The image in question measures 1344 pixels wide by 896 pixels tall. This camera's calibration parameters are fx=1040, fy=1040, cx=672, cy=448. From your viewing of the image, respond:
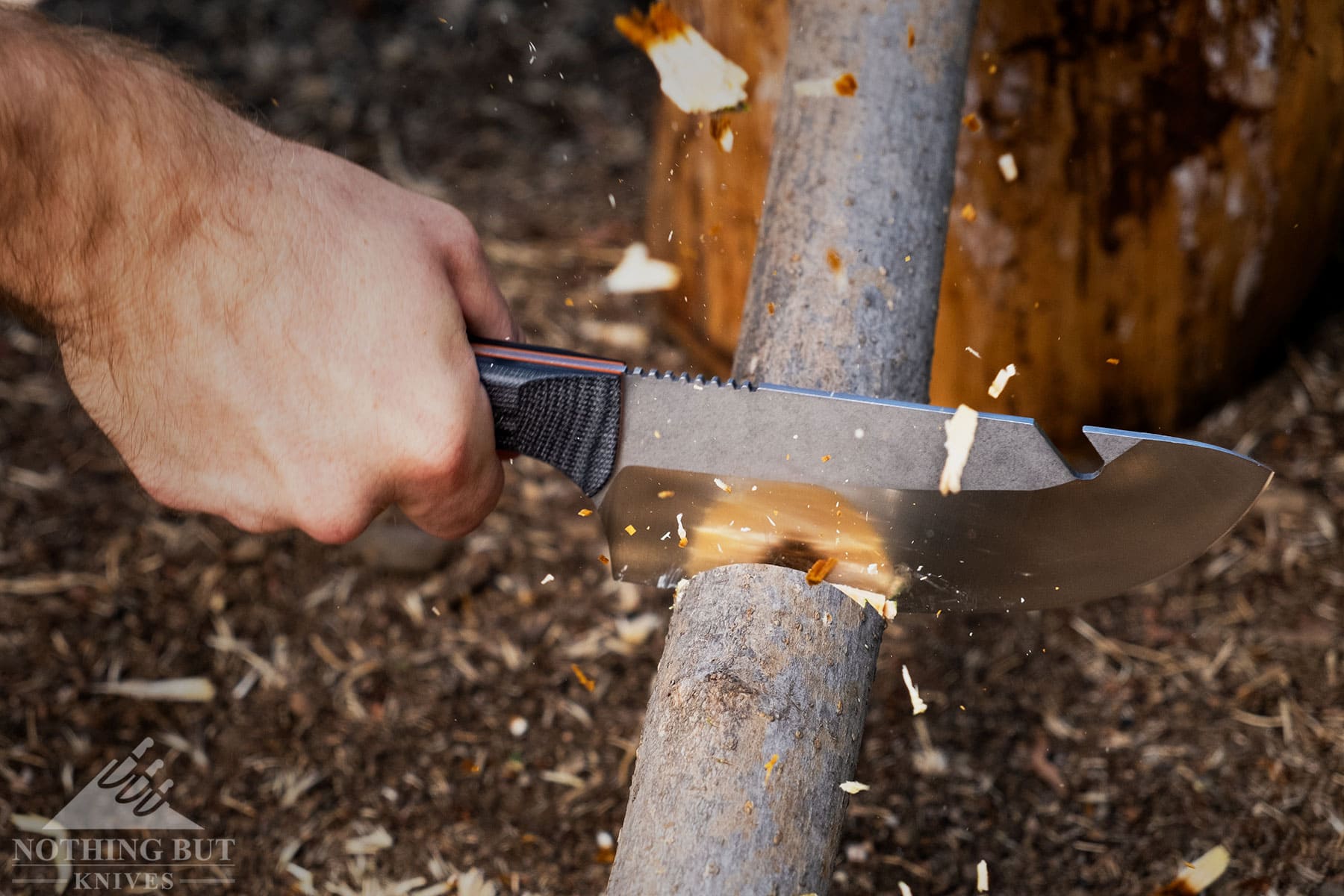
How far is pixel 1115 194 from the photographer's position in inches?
76.4

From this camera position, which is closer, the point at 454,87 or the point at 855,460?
the point at 855,460

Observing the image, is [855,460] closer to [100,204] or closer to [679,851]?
[679,851]

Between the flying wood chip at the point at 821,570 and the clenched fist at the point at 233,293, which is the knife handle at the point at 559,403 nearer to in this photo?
the clenched fist at the point at 233,293

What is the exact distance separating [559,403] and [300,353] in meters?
0.30

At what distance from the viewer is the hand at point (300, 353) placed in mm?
1187

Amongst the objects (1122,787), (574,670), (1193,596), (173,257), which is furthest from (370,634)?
(1193,596)

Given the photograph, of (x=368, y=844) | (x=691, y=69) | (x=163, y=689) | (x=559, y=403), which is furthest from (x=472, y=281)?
(x=163, y=689)

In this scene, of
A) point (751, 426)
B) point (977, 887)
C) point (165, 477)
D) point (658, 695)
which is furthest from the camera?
point (977, 887)

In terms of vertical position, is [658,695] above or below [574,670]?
above

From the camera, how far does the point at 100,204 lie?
1.16m

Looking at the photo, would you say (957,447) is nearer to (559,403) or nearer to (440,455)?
(559,403)

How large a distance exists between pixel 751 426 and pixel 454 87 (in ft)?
8.51

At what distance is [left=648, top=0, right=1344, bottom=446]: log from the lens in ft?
6.02

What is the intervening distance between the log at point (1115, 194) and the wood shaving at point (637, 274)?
0.34 meters
